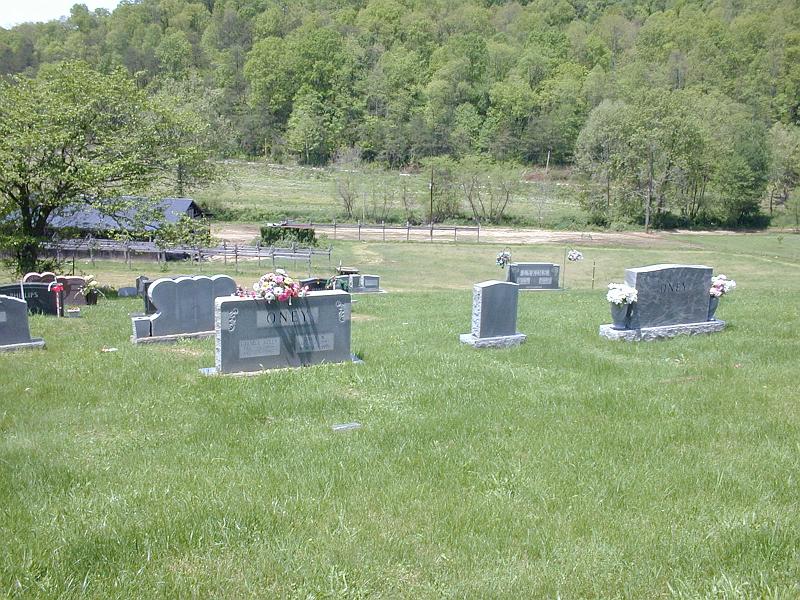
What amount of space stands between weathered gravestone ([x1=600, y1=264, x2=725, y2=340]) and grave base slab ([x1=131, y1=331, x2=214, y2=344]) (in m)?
7.59

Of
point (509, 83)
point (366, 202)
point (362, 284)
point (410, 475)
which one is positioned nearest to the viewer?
point (410, 475)

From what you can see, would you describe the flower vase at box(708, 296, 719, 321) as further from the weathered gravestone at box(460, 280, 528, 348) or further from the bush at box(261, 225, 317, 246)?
the bush at box(261, 225, 317, 246)

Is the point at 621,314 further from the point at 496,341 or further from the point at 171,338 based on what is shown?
the point at 171,338

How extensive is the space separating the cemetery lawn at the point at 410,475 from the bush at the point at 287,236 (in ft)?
120

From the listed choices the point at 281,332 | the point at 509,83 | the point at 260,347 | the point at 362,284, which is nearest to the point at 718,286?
the point at 281,332

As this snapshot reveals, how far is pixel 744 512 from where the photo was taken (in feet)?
17.3

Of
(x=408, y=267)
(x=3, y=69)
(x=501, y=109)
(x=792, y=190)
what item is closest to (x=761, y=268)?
(x=408, y=267)

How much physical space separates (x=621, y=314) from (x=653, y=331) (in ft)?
2.21

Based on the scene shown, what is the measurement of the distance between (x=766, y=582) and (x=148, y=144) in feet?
80.8

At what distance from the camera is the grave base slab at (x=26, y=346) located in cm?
1197

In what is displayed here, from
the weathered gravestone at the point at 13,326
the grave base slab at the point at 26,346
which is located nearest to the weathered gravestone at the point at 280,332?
the grave base slab at the point at 26,346

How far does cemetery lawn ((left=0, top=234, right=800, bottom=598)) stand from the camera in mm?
4430

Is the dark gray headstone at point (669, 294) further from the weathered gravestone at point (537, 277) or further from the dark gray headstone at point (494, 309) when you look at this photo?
the weathered gravestone at point (537, 277)

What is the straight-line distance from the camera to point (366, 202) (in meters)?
71.0
